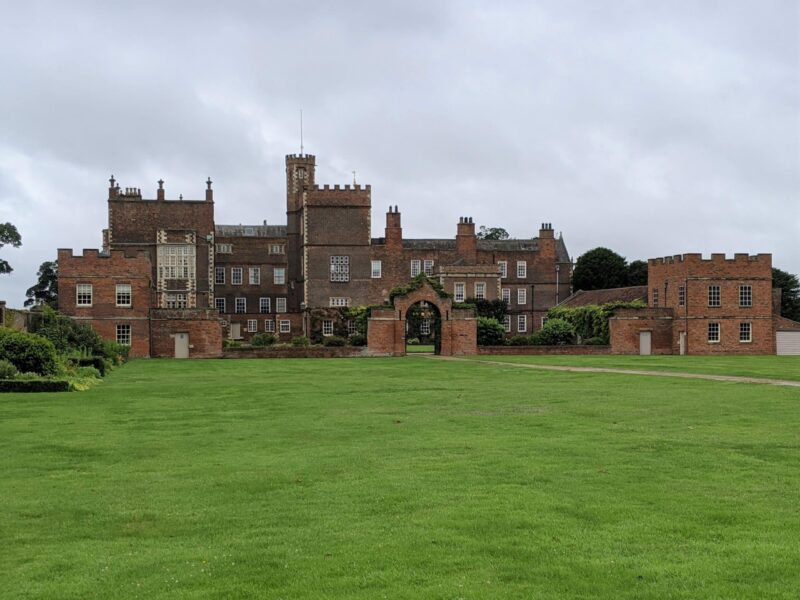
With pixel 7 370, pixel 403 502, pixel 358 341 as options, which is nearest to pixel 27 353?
pixel 7 370

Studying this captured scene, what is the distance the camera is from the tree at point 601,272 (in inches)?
3819

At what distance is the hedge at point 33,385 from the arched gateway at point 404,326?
29718mm

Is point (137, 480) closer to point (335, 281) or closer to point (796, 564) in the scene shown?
point (796, 564)

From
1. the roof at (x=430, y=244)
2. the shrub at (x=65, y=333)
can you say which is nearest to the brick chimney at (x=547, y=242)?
the roof at (x=430, y=244)

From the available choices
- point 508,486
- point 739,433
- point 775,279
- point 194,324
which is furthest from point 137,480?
point 775,279

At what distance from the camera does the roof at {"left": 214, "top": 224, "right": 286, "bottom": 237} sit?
87.4 m

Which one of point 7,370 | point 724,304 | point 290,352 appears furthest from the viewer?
point 724,304

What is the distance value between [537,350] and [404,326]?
8.38m

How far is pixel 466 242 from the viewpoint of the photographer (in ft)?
264

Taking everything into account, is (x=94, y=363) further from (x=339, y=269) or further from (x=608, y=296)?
(x=608, y=296)

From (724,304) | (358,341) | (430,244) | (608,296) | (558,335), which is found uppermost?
(430,244)

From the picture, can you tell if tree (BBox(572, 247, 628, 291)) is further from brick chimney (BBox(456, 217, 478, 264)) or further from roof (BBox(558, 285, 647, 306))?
brick chimney (BBox(456, 217, 478, 264))

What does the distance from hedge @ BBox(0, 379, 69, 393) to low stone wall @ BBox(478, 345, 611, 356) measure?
32.7 metres

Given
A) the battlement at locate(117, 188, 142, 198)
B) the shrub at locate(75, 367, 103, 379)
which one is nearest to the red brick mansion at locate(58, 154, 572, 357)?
the battlement at locate(117, 188, 142, 198)
